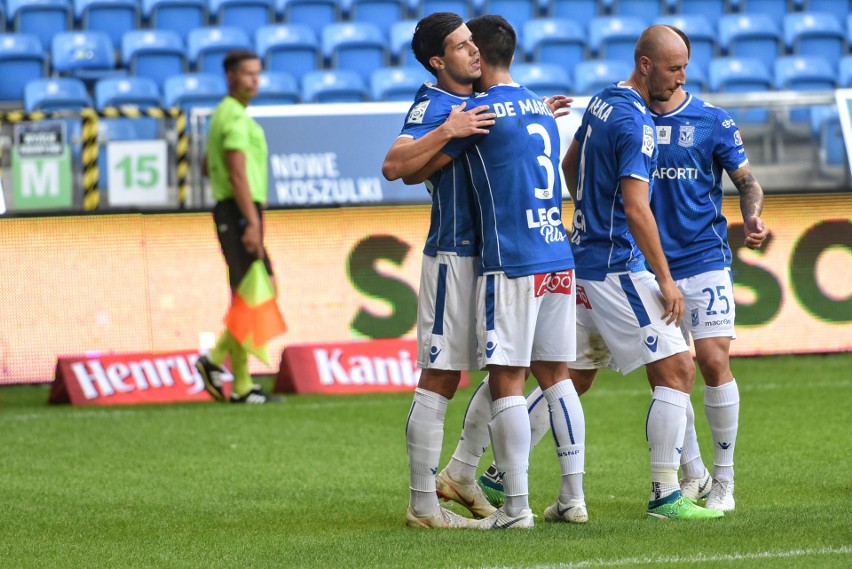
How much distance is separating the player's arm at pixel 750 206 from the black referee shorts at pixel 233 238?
14.3ft

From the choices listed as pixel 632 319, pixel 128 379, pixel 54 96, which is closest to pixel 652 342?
pixel 632 319

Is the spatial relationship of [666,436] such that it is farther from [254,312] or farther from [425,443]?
[254,312]

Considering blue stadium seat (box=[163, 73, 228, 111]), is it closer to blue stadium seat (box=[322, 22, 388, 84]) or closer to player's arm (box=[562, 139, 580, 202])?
blue stadium seat (box=[322, 22, 388, 84])

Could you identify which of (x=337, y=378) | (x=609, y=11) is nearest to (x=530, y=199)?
(x=337, y=378)

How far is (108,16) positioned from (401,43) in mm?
3514

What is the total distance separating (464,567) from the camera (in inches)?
175

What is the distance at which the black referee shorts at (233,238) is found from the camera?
9469mm

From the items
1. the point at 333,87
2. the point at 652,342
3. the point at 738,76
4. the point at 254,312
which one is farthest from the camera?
the point at 738,76

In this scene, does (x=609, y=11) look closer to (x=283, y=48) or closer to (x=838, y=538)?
(x=283, y=48)

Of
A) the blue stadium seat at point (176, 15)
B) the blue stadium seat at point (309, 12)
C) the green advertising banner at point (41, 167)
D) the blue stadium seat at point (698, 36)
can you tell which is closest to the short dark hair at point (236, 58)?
the green advertising banner at point (41, 167)

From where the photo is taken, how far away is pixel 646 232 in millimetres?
5199

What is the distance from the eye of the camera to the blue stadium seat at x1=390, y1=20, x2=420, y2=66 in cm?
1593

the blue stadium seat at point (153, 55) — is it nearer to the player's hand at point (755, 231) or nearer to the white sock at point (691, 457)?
the white sock at point (691, 457)

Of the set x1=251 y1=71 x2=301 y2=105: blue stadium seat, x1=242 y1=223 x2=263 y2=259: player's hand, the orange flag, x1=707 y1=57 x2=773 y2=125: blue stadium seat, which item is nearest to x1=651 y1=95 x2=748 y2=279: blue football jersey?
x1=242 y1=223 x2=263 y2=259: player's hand
